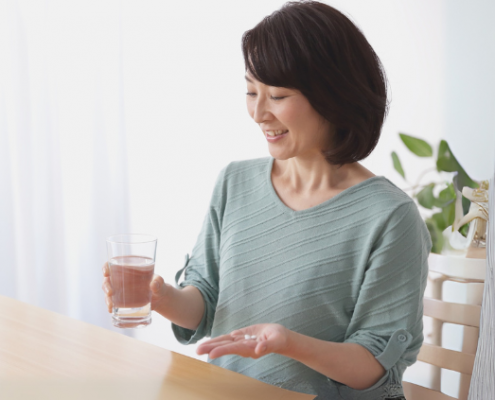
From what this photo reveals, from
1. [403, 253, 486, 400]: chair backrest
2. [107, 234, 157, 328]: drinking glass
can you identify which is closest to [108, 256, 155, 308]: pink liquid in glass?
[107, 234, 157, 328]: drinking glass

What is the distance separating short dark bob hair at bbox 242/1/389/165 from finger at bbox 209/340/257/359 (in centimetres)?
55

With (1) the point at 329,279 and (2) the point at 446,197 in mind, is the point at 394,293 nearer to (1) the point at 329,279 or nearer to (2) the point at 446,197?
(1) the point at 329,279

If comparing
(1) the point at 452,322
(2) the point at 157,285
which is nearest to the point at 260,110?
(2) the point at 157,285

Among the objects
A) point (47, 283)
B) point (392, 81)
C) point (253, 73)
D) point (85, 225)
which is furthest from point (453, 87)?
point (47, 283)

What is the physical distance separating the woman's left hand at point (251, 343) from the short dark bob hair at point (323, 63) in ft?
1.65

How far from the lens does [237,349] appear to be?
832 millimetres

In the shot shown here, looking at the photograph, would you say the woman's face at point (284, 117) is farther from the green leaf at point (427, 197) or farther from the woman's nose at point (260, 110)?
the green leaf at point (427, 197)

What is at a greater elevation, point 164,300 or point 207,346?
point 207,346

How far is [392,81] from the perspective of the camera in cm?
232

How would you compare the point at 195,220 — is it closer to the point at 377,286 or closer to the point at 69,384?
the point at 377,286

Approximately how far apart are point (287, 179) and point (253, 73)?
0.98ft

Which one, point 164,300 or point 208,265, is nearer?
point 164,300

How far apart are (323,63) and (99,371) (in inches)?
28.5

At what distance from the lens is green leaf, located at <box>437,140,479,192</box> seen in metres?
2.22
